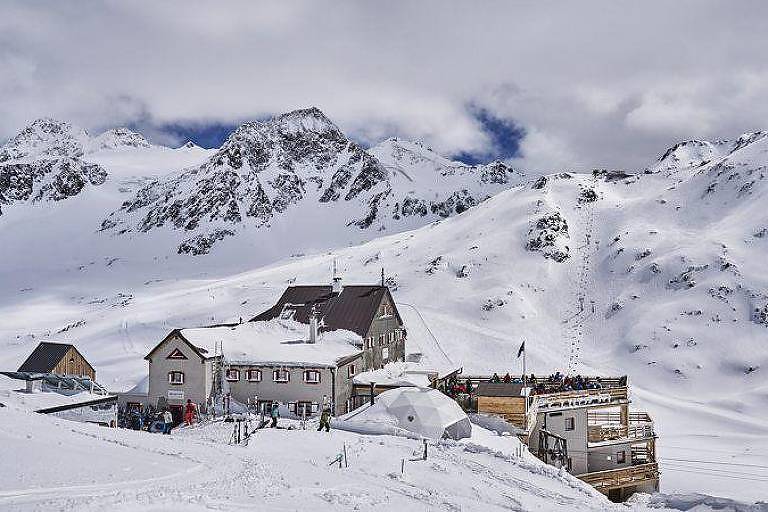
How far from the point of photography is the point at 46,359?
4438cm

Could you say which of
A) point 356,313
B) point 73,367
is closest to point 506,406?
point 356,313

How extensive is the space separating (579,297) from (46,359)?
2425 inches

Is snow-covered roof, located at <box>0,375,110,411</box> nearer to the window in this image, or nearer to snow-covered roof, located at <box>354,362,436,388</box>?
the window

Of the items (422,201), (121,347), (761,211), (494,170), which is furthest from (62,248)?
(761,211)

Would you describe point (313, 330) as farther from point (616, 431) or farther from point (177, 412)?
point (616, 431)

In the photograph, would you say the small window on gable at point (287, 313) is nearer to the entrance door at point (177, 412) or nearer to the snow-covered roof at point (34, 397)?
the entrance door at point (177, 412)

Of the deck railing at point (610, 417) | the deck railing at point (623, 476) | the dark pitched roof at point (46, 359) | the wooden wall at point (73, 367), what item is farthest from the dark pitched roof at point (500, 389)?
the dark pitched roof at point (46, 359)

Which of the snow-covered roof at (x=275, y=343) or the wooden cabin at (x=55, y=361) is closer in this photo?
the snow-covered roof at (x=275, y=343)

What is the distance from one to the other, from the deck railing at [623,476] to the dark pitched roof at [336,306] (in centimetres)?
1804

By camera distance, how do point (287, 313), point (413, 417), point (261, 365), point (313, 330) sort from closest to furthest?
1. point (413, 417)
2. point (261, 365)
3. point (313, 330)
4. point (287, 313)

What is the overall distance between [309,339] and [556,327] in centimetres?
4105

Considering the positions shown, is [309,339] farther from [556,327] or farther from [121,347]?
[556,327]

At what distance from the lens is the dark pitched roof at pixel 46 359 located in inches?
1718

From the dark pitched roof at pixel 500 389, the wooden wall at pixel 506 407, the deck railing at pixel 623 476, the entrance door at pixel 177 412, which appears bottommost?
the deck railing at pixel 623 476
